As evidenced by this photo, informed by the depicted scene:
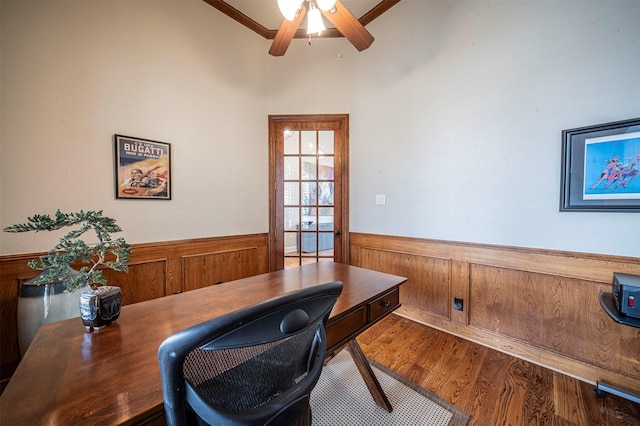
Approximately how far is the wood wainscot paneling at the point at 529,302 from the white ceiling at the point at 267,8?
2.59 m

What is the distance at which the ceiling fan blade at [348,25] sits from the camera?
165 cm

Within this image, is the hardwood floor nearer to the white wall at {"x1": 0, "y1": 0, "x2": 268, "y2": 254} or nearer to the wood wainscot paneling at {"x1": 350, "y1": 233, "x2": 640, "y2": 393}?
the wood wainscot paneling at {"x1": 350, "y1": 233, "x2": 640, "y2": 393}

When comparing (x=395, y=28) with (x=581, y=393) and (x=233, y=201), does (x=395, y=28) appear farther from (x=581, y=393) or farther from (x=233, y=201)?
(x=581, y=393)

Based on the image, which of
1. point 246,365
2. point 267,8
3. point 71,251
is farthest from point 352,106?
point 246,365

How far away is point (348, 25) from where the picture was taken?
177 cm

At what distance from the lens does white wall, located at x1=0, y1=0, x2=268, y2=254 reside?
1.69m

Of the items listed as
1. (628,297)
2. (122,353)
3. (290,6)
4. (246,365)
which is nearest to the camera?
(246,365)

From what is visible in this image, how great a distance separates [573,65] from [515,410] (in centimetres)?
228

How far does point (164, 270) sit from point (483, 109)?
324 cm

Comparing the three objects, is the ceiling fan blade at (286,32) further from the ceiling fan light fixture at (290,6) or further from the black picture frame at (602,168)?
the black picture frame at (602,168)

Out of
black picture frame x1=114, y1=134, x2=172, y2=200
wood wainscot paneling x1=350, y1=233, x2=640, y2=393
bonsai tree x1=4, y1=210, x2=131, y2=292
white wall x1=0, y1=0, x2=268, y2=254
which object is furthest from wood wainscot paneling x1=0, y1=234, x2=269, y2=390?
wood wainscot paneling x1=350, y1=233, x2=640, y2=393

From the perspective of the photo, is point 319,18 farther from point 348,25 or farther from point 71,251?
point 71,251

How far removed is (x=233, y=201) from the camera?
9.36 ft

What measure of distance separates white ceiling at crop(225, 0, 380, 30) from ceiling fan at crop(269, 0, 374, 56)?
3.60ft
